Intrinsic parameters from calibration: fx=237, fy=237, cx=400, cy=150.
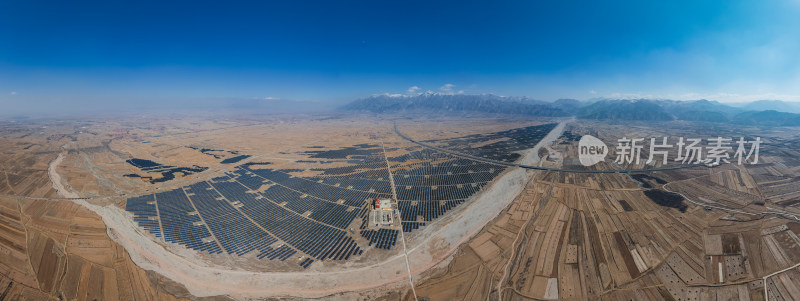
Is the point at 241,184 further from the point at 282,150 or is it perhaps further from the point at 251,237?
the point at 282,150

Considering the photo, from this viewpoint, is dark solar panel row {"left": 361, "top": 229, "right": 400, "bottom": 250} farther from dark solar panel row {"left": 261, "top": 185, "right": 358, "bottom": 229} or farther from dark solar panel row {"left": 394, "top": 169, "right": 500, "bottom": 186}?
dark solar panel row {"left": 394, "top": 169, "right": 500, "bottom": 186}

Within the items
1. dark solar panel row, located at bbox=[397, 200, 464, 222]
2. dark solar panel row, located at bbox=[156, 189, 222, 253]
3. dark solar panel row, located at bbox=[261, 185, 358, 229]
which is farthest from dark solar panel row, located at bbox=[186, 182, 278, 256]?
dark solar panel row, located at bbox=[397, 200, 464, 222]

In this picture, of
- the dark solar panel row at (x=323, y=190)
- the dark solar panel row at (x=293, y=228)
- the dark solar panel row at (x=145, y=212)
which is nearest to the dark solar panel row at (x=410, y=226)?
the dark solar panel row at (x=293, y=228)

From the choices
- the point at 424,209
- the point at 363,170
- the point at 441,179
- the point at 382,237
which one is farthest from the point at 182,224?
the point at 441,179

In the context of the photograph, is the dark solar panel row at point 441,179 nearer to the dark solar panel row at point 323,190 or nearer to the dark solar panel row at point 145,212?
the dark solar panel row at point 323,190

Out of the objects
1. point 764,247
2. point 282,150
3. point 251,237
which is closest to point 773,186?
point 764,247

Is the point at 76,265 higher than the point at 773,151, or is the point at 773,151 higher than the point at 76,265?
the point at 773,151

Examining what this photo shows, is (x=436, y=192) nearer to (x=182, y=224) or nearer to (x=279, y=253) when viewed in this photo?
(x=279, y=253)
